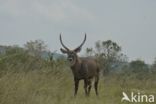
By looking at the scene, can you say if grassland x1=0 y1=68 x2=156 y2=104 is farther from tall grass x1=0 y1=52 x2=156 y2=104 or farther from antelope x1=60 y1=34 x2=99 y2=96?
antelope x1=60 y1=34 x2=99 y2=96

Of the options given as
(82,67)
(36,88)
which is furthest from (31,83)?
(82,67)

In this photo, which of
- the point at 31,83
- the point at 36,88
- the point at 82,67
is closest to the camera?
the point at 31,83

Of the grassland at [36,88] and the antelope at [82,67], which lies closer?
the grassland at [36,88]

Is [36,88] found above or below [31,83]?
below

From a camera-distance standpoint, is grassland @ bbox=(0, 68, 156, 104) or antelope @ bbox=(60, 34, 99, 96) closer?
grassland @ bbox=(0, 68, 156, 104)

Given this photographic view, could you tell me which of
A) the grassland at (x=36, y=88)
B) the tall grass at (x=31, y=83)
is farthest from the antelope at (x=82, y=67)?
the tall grass at (x=31, y=83)

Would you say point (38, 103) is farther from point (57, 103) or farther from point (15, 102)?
point (57, 103)

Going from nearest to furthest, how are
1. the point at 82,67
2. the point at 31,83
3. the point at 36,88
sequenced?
the point at 31,83 < the point at 36,88 < the point at 82,67

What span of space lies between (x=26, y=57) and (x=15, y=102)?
1329 millimetres

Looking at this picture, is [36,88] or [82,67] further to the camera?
[82,67]

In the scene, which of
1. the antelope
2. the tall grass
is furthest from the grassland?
the antelope

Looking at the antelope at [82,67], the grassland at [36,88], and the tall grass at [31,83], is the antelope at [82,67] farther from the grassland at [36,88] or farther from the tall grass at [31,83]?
the tall grass at [31,83]

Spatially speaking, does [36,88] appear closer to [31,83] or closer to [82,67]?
[31,83]

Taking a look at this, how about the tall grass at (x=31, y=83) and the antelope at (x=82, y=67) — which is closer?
the tall grass at (x=31, y=83)
